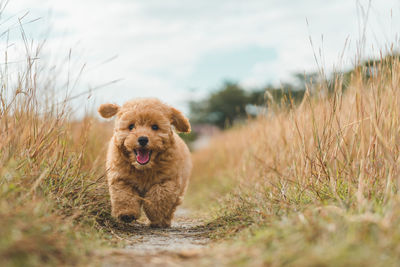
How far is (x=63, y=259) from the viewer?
2.18m

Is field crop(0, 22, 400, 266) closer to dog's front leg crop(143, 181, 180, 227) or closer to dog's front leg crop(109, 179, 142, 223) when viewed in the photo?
dog's front leg crop(109, 179, 142, 223)

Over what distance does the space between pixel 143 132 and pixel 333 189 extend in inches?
71.2

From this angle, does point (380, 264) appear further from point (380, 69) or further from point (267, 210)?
point (380, 69)

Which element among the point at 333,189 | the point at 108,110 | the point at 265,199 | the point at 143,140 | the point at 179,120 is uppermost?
the point at 108,110

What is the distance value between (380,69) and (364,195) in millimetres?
1248

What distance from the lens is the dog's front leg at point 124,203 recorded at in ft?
12.4

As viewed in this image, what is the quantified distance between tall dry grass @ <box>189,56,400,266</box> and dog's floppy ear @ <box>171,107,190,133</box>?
3.35 ft

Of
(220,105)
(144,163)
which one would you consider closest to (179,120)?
(144,163)

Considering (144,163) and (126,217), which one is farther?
(144,163)

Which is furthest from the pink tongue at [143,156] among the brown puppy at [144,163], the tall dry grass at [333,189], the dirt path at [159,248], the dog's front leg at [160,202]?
the tall dry grass at [333,189]

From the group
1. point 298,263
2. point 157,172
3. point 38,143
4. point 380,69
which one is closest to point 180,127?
point 157,172

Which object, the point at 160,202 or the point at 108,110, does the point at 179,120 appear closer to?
the point at 108,110

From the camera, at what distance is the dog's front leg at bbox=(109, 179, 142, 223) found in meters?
3.78

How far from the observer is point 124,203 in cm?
384
